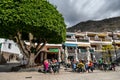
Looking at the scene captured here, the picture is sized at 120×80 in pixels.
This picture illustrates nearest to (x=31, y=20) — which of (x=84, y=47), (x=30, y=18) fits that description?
(x=30, y=18)

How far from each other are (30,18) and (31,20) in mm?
228

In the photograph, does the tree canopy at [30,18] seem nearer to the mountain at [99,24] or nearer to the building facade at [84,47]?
the building facade at [84,47]

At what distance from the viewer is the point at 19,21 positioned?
86.4ft

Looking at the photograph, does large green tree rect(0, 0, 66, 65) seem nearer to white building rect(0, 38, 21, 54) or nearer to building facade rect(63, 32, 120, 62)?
building facade rect(63, 32, 120, 62)

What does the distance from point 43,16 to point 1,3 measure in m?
4.48

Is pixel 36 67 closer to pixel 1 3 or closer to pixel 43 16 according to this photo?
pixel 43 16

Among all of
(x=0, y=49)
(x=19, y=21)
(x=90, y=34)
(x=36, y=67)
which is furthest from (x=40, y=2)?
(x=90, y=34)

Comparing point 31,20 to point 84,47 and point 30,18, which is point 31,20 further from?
point 84,47

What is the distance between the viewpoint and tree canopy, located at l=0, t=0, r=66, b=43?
26.5 meters

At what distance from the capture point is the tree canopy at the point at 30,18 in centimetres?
2645

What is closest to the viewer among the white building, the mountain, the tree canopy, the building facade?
the tree canopy

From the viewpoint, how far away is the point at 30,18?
26.8 meters

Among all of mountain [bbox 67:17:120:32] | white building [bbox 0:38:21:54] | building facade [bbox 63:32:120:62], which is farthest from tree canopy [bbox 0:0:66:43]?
mountain [bbox 67:17:120:32]

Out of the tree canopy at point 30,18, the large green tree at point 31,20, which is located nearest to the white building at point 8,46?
the large green tree at point 31,20
